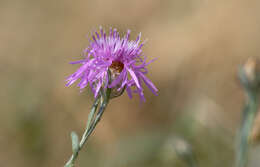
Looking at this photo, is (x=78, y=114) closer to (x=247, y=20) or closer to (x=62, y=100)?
(x=62, y=100)

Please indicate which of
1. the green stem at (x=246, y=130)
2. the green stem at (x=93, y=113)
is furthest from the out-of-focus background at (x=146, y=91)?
the green stem at (x=93, y=113)

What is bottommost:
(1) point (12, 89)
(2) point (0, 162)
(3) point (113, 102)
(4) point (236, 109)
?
(2) point (0, 162)

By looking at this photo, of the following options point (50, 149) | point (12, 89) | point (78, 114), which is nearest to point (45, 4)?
point (12, 89)

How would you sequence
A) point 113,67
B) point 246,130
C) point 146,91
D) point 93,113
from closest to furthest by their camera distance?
point 93,113 → point 113,67 → point 246,130 → point 146,91

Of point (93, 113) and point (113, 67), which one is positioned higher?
point (113, 67)

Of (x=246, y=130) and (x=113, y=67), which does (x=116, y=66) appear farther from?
(x=246, y=130)

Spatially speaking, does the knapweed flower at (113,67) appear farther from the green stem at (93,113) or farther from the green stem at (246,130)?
A: the green stem at (246,130)

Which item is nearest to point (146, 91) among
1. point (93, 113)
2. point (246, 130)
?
point (246, 130)

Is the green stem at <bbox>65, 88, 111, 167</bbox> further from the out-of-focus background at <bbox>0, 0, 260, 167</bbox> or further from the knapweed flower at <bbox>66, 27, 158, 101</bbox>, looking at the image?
the out-of-focus background at <bbox>0, 0, 260, 167</bbox>
